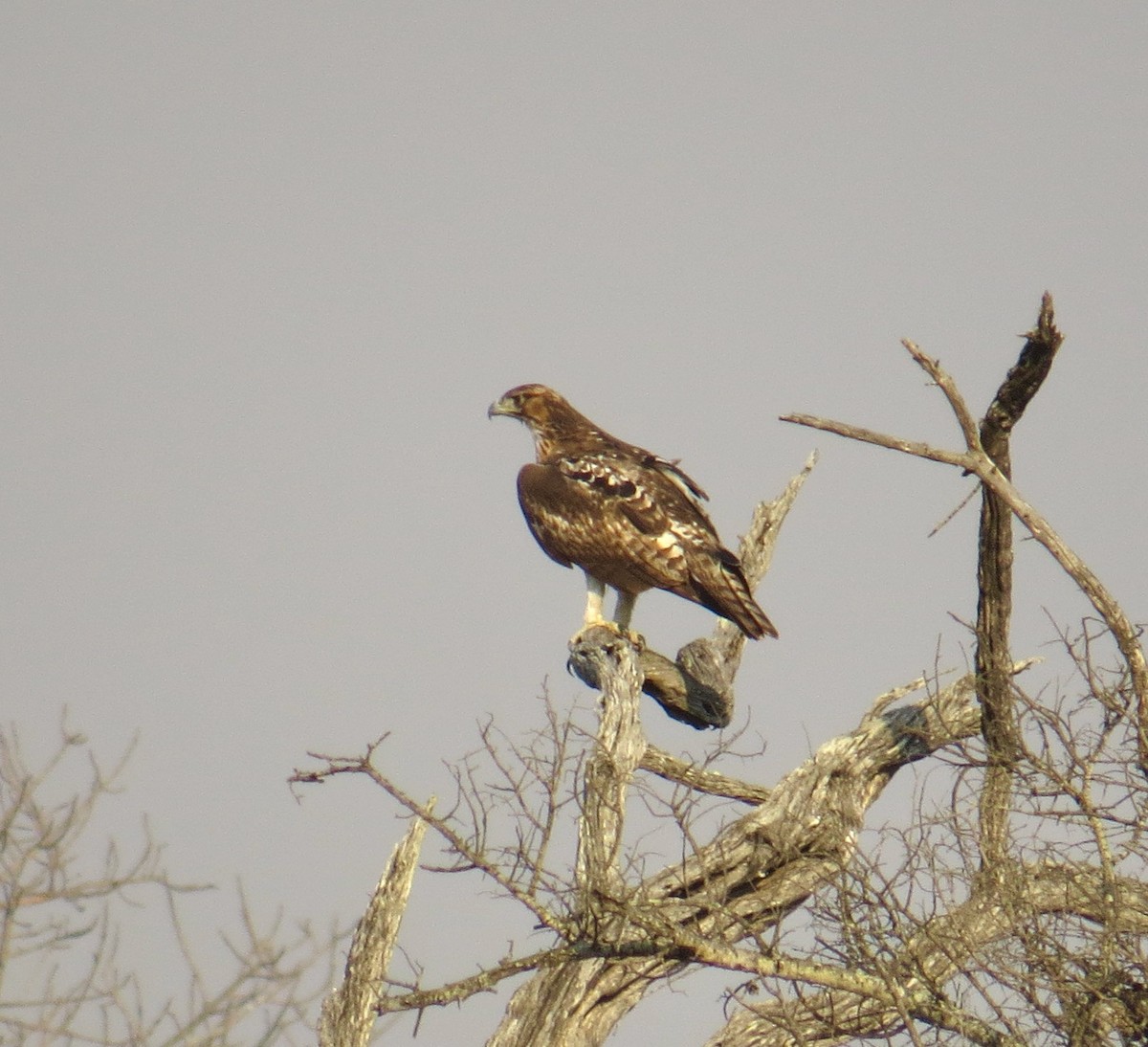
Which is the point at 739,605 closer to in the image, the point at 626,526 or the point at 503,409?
the point at 626,526

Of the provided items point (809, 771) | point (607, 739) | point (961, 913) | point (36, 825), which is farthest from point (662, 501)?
point (36, 825)

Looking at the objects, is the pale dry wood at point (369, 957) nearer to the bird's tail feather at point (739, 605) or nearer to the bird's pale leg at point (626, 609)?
the bird's tail feather at point (739, 605)

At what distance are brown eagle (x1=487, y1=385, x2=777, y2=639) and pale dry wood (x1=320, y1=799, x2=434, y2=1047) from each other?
283cm

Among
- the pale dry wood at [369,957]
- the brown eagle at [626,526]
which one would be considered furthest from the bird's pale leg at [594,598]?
the pale dry wood at [369,957]

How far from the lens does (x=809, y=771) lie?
8.95 meters

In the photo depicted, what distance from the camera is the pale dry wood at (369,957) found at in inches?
287

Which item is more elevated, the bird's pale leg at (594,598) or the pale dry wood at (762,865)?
the bird's pale leg at (594,598)

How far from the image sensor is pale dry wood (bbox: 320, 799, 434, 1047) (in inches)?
287

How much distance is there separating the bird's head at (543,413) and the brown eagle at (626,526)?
0.10ft

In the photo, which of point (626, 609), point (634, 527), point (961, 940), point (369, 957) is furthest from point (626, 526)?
point (961, 940)

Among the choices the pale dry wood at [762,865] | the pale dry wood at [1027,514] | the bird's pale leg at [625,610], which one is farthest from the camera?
the bird's pale leg at [625,610]

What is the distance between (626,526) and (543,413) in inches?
70.4

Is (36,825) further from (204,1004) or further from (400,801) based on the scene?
(400,801)

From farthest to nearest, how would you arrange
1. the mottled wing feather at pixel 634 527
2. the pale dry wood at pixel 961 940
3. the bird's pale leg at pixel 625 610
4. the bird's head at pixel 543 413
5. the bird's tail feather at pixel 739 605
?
the bird's head at pixel 543 413, the bird's pale leg at pixel 625 610, the mottled wing feather at pixel 634 527, the bird's tail feather at pixel 739 605, the pale dry wood at pixel 961 940
